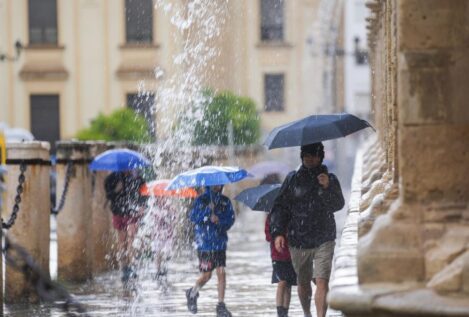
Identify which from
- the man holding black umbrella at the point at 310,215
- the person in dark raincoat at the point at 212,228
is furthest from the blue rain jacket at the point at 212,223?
the man holding black umbrella at the point at 310,215

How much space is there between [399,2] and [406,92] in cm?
47

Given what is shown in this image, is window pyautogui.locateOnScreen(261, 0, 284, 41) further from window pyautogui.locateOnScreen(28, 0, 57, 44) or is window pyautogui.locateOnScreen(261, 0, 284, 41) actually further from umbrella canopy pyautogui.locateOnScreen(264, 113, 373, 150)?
umbrella canopy pyautogui.locateOnScreen(264, 113, 373, 150)

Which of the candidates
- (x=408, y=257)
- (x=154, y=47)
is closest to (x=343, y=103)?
(x=154, y=47)

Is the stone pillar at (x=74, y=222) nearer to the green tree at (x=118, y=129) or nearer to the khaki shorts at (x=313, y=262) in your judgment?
the khaki shorts at (x=313, y=262)

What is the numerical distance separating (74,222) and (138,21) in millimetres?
42516

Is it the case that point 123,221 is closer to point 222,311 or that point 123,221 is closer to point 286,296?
point 222,311

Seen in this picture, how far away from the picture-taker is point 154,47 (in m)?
60.4

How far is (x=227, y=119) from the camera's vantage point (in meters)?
47.2

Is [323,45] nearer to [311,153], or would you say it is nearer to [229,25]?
[229,25]

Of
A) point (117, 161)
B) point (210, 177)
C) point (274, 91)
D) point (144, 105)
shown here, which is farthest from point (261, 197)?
point (274, 91)

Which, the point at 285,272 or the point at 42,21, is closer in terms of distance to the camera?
the point at 285,272

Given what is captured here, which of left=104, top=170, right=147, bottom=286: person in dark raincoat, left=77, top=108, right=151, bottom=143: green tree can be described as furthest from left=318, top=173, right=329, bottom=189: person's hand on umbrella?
left=77, top=108, right=151, bottom=143: green tree

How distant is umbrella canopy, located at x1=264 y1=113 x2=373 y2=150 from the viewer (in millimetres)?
13000

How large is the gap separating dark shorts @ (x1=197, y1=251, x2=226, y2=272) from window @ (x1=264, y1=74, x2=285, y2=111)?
48.0m
